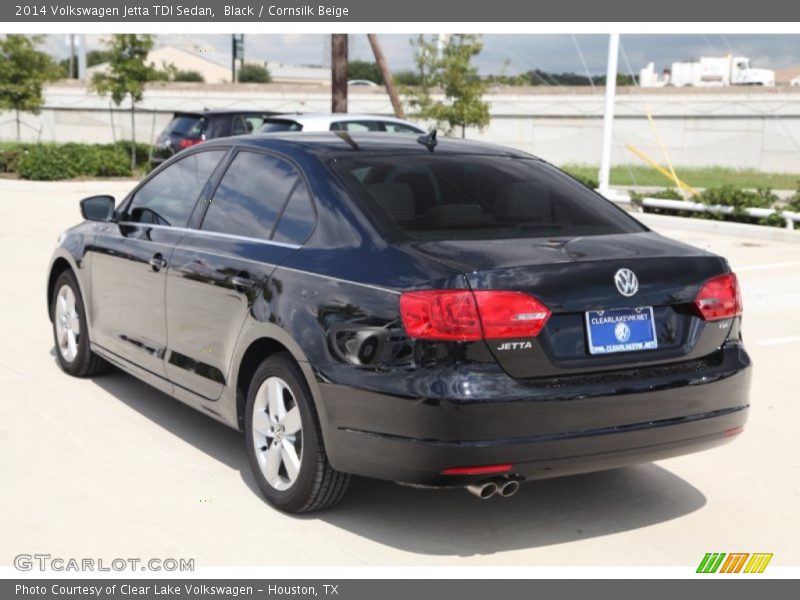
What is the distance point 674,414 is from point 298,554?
5.36 feet

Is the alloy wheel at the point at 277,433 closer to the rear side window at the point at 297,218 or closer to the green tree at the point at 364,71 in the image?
the rear side window at the point at 297,218

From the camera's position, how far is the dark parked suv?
68.0 feet

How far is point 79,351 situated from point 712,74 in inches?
3175

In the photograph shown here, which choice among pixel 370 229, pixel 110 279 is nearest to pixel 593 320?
pixel 370 229

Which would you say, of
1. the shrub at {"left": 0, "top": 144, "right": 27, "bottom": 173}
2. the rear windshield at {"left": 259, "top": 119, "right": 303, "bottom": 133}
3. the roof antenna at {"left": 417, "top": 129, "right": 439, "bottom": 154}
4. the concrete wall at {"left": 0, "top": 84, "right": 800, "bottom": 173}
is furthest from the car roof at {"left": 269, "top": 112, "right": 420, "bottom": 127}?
the concrete wall at {"left": 0, "top": 84, "right": 800, "bottom": 173}

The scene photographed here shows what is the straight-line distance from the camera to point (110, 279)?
6.82m

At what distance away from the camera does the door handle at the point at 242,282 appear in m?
5.25

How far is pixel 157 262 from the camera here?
6.17 meters

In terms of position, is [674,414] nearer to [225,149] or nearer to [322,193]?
[322,193]

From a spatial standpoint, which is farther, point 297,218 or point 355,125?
point 355,125

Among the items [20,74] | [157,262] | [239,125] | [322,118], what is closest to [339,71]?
[239,125]
